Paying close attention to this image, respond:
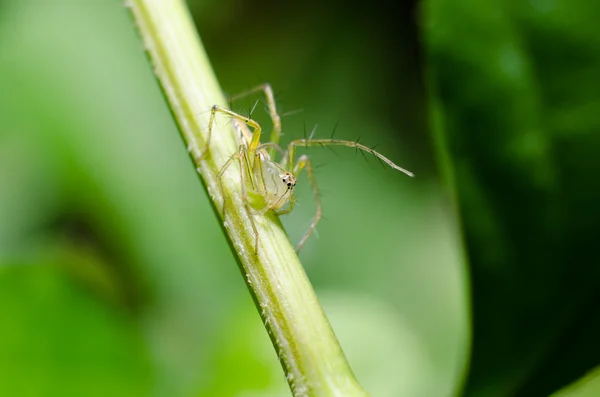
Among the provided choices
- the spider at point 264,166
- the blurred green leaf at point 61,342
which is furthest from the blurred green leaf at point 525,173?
the blurred green leaf at point 61,342

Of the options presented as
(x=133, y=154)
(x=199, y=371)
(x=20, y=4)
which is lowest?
(x=199, y=371)

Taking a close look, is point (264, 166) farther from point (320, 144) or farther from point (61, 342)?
point (61, 342)

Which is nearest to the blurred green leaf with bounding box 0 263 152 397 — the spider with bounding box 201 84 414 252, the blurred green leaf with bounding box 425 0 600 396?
the spider with bounding box 201 84 414 252

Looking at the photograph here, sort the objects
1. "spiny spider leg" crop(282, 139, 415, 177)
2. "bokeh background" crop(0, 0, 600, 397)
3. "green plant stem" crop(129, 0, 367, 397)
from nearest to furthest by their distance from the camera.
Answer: "green plant stem" crop(129, 0, 367, 397), "bokeh background" crop(0, 0, 600, 397), "spiny spider leg" crop(282, 139, 415, 177)

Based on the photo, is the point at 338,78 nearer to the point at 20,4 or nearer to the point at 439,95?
the point at 20,4

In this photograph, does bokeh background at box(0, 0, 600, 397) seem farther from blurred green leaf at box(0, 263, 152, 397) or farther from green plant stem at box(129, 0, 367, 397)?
green plant stem at box(129, 0, 367, 397)

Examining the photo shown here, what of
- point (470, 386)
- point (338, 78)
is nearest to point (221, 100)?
point (470, 386)
